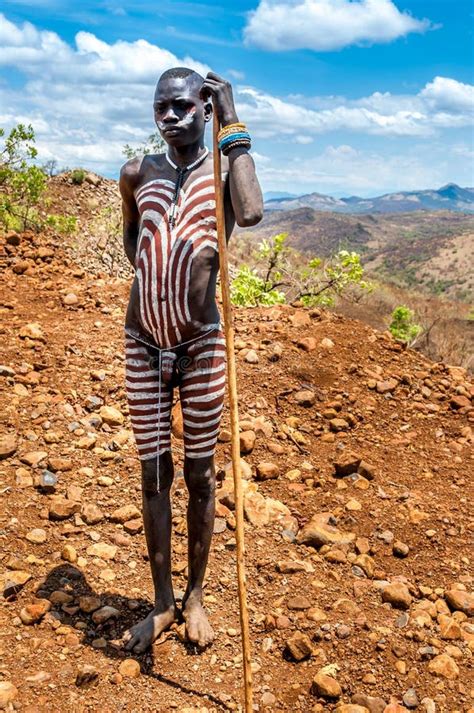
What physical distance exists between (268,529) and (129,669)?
1.20 metres

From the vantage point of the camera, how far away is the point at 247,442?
414cm

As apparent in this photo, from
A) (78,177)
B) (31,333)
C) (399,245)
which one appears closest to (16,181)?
(31,333)

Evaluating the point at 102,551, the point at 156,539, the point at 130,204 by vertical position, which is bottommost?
the point at 102,551

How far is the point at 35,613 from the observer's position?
273 cm

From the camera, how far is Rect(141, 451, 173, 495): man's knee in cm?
265

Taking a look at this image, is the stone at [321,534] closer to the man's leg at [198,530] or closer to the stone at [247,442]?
the stone at [247,442]

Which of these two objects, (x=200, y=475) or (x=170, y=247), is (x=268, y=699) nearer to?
(x=200, y=475)

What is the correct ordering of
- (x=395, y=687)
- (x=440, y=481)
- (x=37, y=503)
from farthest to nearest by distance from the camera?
(x=440, y=481), (x=37, y=503), (x=395, y=687)

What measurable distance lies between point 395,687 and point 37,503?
76.5 inches

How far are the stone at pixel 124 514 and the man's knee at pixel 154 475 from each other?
825 millimetres

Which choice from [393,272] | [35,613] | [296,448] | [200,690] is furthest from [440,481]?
[393,272]

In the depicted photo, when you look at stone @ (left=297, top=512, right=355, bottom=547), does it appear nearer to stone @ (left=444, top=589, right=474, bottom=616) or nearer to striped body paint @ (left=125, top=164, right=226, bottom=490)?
stone @ (left=444, top=589, right=474, bottom=616)

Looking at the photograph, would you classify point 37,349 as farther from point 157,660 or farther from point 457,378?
point 457,378

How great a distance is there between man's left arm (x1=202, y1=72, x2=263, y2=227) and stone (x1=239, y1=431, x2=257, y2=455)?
2066 mm
